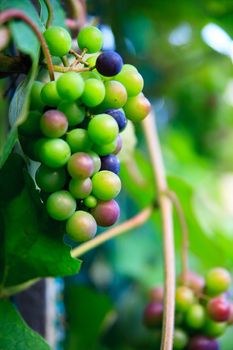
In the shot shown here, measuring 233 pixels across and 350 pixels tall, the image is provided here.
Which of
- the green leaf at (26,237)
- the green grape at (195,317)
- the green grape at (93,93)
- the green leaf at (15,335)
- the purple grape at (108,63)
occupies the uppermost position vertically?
the purple grape at (108,63)

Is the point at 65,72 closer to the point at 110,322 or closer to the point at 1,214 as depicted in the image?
the point at 1,214

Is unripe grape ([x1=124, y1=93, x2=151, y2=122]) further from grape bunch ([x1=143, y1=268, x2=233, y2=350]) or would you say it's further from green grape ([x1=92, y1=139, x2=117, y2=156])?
grape bunch ([x1=143, y1=268, x2=233, y2=350])

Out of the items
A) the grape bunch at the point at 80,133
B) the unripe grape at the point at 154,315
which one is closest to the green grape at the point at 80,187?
the grape bunch at the point at 80,133

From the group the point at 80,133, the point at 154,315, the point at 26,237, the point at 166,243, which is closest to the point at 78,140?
the point at 80,133

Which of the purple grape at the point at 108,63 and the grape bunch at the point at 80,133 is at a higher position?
the purple grape at the point at 108,63

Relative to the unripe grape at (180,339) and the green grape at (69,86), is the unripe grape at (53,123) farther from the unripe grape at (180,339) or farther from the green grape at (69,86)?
the unripe grape at (180,339)

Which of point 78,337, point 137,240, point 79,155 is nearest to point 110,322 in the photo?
point 78,337
